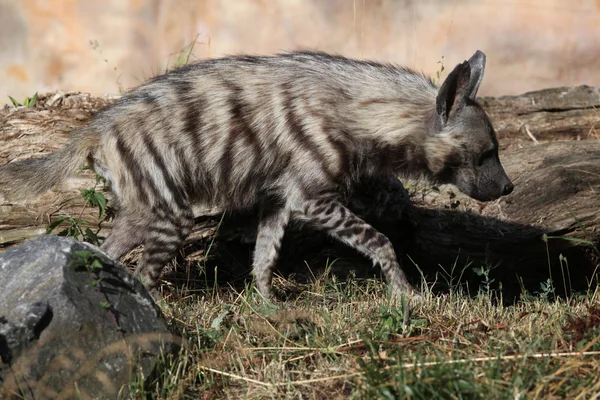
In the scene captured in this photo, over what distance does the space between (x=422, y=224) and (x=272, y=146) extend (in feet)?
3.92

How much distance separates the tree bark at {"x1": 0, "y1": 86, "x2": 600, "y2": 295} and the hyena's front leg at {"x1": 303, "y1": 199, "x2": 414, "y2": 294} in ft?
1.47

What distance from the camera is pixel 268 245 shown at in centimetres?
459

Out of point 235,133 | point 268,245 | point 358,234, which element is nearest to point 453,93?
point 358,234

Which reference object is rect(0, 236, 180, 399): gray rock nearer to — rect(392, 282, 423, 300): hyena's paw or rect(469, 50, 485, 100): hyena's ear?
rect(392, 282, 423, 300): hyena's paw

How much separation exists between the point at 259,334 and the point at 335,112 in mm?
1357

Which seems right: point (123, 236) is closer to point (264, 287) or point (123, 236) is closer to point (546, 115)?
point (264, 287)

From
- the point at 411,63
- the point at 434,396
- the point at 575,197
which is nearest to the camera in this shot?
the point at 434,396

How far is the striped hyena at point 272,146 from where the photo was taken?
4.20 meters

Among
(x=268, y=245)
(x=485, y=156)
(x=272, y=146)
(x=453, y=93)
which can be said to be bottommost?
(x=268, y=245)

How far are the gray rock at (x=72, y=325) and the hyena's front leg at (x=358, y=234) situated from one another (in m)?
1.42

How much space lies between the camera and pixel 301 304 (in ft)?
14.1

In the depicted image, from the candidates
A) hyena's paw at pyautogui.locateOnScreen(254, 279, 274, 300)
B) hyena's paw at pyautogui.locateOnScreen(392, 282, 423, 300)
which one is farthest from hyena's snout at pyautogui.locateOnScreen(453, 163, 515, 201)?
hyena's paw at pyautogui.locateOnScreen(254, 279, 274, 300)

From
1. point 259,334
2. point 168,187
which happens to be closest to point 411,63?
point 168,187

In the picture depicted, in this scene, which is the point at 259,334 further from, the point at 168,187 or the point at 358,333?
the point at 168,187
